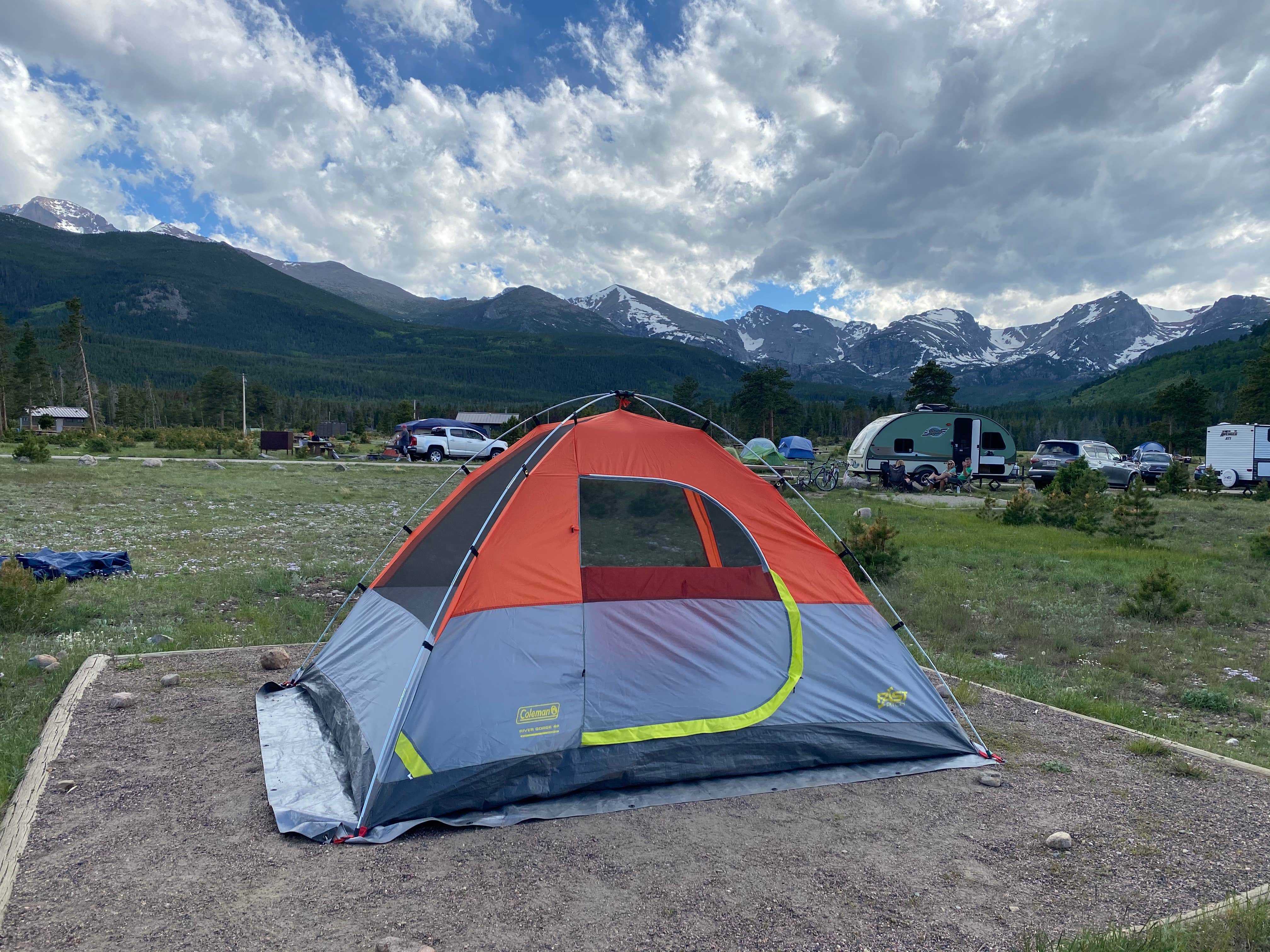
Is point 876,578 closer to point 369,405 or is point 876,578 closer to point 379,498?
point 379,498

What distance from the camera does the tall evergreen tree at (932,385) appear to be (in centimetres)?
5075

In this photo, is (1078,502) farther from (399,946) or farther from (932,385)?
(932,385)

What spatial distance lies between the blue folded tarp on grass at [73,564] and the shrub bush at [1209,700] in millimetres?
12038

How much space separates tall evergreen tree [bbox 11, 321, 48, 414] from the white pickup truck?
4159 cm

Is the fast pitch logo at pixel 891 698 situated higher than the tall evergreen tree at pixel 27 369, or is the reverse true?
the tall evergreen tree at pixel 27 369

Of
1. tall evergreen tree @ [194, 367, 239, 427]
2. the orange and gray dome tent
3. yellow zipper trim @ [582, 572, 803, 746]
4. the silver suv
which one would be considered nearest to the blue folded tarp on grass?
the orange and gray dome tent

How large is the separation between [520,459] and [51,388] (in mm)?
94891

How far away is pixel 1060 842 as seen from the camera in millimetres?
3699

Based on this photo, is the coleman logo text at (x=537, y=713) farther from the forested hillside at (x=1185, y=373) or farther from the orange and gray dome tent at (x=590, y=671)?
the forested hillside at (x=1185, y=373)

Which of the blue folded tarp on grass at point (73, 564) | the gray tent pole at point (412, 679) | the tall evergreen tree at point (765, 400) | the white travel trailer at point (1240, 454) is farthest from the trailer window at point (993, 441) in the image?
the tall evergreen tree at point (765, 400)

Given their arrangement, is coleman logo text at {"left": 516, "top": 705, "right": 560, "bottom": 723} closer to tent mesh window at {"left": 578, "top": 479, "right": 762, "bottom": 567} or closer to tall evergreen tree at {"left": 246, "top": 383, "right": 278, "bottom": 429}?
tent mesh window at {"left": 578, "top": 479, "right": 762, "bottom": 567}

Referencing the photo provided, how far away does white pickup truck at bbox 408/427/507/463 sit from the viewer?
39250mm

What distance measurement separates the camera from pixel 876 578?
428 inches

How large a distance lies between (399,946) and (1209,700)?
6.90 meters
